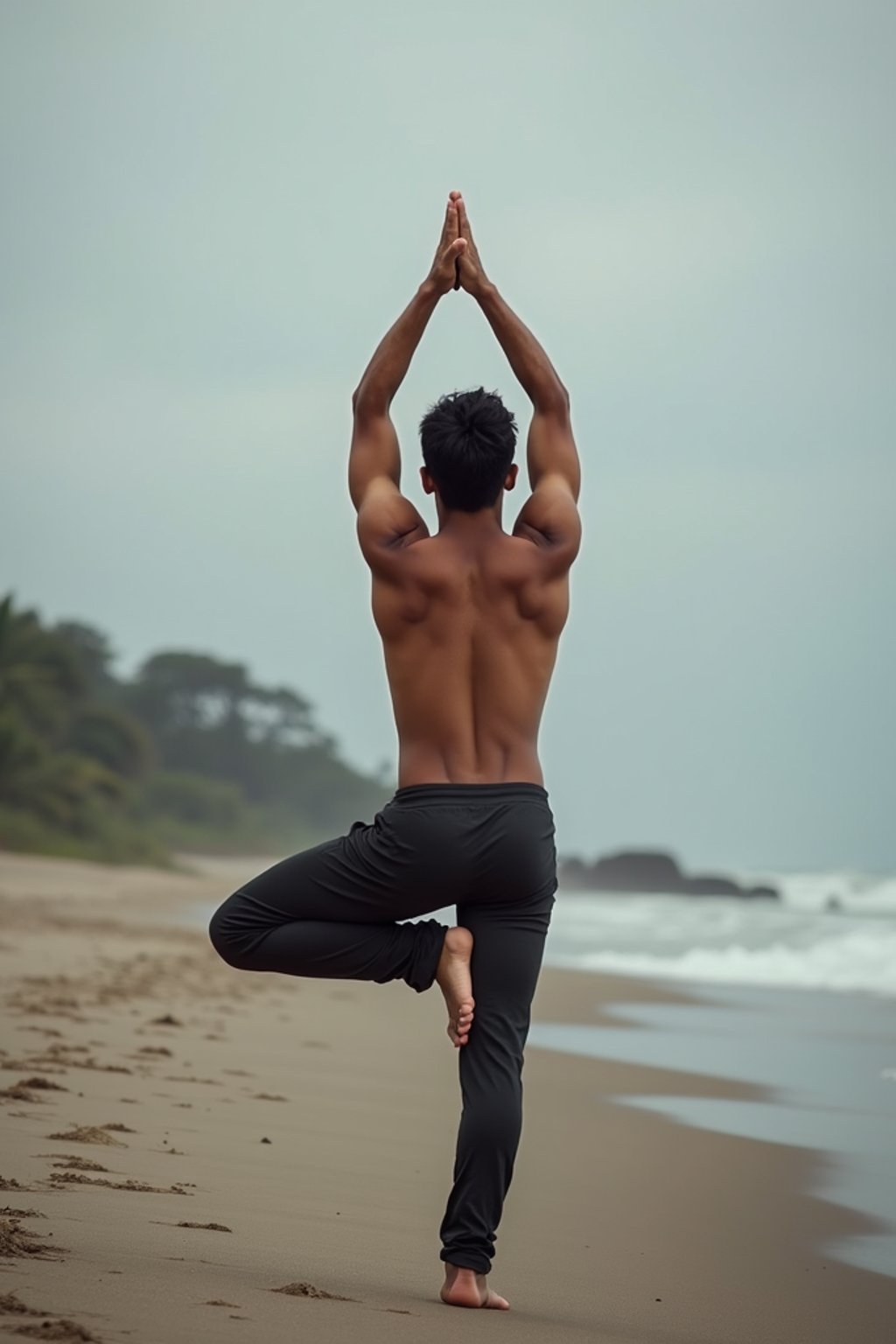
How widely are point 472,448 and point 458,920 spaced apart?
41.8 inches

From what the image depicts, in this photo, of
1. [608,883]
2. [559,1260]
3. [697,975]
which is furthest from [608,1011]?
[608,883]

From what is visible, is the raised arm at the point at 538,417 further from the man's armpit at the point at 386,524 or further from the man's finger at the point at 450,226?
the man's armpit at the point at 386,524

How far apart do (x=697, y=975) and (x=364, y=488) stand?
13.7 m

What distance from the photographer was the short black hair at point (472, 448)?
13.1 ft

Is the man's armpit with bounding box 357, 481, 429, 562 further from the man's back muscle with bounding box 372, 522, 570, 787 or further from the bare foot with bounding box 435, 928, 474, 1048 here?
the bare foot with bounding box 435, 928, 474, 1048

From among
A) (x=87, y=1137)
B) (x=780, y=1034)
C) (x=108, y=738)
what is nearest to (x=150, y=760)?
(x=108, y=738)

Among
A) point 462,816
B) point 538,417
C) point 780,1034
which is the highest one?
point 538,417

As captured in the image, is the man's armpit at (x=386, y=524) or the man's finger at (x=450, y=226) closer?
the man's armpit at (x=386, y=524)

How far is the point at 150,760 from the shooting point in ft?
189

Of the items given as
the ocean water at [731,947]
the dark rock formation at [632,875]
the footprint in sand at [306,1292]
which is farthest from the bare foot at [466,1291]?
the dark rock formation at [632,875]

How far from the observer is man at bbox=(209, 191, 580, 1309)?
3895 millimetres

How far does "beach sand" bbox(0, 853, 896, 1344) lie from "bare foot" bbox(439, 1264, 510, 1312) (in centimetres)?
4

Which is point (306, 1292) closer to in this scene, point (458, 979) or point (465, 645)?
point (458, 979)

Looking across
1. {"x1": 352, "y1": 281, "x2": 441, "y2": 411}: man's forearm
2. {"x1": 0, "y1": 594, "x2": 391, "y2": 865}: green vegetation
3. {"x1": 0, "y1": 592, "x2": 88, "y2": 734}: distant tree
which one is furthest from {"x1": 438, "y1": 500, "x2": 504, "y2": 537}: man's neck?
{"x1": 0, "y1": 592, "x2": 88, "y2": 734}: distant tree
